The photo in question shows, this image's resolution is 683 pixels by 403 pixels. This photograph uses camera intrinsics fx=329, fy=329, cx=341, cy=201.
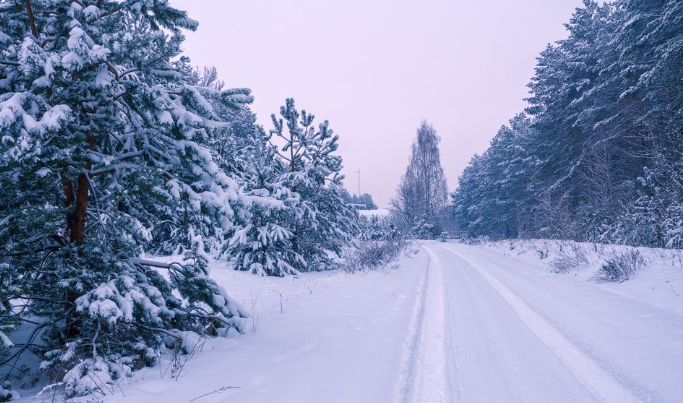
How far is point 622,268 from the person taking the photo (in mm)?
8516

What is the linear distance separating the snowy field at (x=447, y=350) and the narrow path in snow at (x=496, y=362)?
0.06 feet

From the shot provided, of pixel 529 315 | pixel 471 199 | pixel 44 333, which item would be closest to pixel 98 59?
pixel 44 333

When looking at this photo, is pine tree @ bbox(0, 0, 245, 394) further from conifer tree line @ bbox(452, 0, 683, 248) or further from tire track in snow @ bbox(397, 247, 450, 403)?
conifer tree line @ bbox(452, 0, 683, 248)

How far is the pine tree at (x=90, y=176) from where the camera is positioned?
2.84 metres

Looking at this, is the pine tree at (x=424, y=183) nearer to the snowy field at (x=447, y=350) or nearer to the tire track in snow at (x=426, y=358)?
the snowy field at (x=447, y=350)

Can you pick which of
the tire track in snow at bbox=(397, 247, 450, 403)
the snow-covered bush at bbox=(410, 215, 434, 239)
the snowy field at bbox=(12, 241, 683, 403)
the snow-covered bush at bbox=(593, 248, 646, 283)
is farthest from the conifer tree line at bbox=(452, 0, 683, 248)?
the snow-covered bush at bbox=(410, 215, 434, 239)

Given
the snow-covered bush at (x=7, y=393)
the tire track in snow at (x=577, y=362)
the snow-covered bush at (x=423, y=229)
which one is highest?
the snow-covered bush at (x=423, y=229)

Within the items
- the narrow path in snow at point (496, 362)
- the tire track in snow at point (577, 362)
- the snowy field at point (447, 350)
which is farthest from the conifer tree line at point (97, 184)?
the tire track in snow at point (577, 362)

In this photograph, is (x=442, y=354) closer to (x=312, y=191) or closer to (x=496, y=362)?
(x=496, y=362)

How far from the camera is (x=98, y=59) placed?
291 centimetres

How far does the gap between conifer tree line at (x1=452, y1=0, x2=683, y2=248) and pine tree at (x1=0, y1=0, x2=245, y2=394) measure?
13.6 meters

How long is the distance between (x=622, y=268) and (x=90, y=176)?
11387 millimetres

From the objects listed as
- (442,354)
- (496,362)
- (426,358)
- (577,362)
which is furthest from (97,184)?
(577,362)

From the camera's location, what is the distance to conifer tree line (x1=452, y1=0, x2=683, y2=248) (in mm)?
13188
